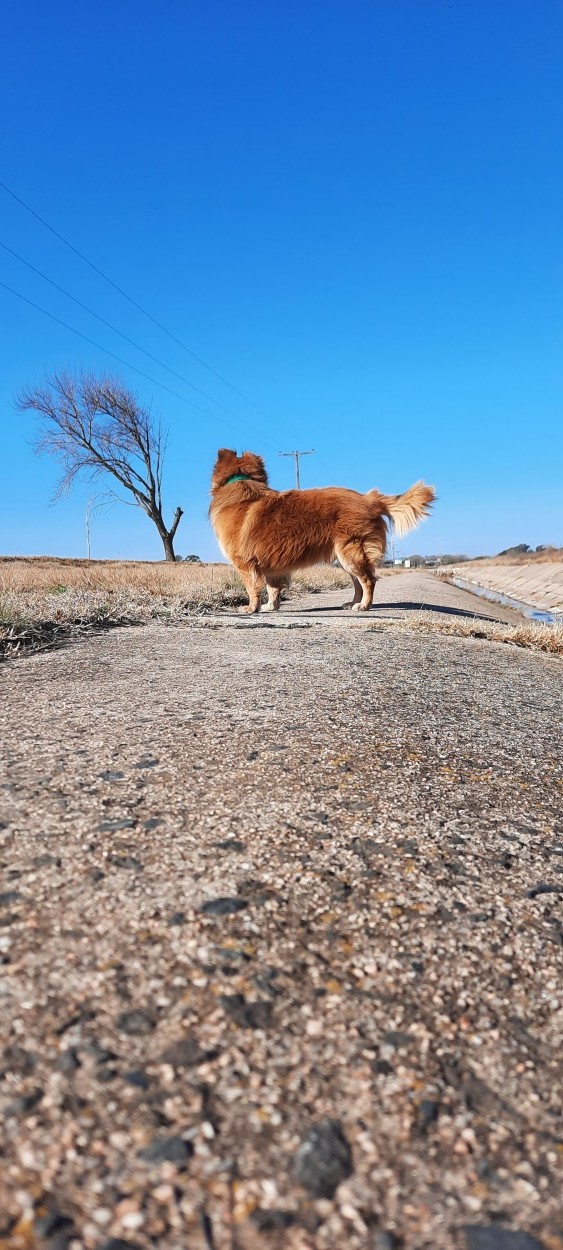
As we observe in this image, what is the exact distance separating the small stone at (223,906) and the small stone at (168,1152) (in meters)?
0.52

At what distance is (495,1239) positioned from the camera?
2.72 feet

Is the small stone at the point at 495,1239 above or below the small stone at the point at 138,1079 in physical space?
below

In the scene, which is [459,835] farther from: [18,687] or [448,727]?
[18,687]

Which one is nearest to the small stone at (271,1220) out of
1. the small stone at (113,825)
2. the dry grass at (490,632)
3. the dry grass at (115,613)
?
the small stone at (113,825)

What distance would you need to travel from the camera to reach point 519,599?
19.4m

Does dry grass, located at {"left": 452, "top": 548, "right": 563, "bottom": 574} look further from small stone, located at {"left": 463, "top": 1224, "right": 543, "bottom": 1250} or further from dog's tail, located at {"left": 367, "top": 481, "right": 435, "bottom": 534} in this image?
small stone, located at {"left": 463, "top": 1224, "right": 543, "bottom": 1250}

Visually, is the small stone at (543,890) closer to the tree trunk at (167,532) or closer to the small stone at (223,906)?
the small stone at (223,906)

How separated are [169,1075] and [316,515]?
25.1ft

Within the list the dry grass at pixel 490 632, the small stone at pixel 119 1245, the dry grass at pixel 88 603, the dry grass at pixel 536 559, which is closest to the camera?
the small stone at pixel 119 1245

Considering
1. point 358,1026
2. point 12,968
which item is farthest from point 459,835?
point 12,968

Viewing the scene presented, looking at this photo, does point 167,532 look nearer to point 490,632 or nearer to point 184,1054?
point 490,632

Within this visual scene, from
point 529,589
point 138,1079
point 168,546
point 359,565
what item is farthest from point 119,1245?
point 168,546

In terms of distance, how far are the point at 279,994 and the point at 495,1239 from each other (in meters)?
0.45

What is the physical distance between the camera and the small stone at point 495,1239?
82 centimetres
